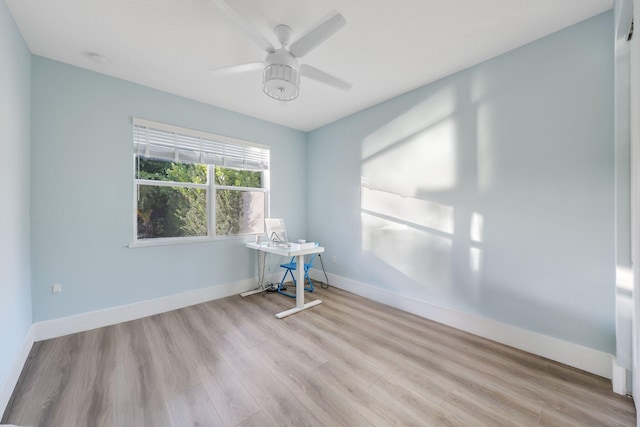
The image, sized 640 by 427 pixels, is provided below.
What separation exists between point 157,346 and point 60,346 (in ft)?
2.89

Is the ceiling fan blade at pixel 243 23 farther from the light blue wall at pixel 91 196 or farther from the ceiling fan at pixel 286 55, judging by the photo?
the light blue wall at pixel 91 196

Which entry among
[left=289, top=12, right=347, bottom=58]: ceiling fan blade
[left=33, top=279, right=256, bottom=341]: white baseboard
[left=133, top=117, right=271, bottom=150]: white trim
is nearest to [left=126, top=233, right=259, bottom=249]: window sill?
[left=33, top=279, right=256, bottom=341]: white baseboard

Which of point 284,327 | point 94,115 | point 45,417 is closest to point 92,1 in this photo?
point 94,115

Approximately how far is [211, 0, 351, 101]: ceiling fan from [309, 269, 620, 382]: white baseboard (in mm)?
2576

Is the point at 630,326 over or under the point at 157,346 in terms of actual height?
over

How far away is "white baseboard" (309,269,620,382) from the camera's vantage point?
74.8 inches

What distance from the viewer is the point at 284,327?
2.66 m

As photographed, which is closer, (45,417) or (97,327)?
(45,417)

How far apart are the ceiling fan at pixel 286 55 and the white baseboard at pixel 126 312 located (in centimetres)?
270

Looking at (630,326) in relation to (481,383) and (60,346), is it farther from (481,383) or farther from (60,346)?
(60,346)

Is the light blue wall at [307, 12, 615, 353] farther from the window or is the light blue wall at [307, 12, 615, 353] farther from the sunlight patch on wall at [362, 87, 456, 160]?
the window

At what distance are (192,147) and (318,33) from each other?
7.88ft

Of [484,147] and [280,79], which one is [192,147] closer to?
[280,79]

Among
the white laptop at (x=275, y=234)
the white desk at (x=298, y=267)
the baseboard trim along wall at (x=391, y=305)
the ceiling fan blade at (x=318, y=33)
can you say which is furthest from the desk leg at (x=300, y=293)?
the ceiling fan blade at (x=318, y=33)
